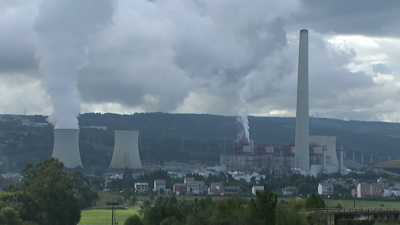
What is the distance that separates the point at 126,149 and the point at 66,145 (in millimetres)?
13042

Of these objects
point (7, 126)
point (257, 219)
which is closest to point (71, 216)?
point (257, 219)

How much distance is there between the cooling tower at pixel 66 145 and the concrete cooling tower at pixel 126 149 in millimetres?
9065

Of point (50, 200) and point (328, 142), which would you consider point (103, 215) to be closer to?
point (50, 200)

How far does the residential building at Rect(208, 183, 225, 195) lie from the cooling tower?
16430 mm

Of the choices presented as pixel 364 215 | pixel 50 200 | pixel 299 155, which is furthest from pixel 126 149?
pixel 364 215

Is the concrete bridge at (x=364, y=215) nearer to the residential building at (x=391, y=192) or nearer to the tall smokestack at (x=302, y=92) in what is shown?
the residential building at (x=391, y=192)

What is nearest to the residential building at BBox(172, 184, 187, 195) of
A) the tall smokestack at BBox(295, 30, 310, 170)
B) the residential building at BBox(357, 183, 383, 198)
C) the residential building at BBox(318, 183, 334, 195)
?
the residential building at BBox(318, 183, 334, 195)

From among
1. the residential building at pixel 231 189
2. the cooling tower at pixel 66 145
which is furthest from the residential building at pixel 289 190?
the cooling tower at pixel 66 145

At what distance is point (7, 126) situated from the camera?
142m

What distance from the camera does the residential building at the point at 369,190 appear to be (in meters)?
69.1

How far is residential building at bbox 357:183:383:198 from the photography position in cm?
6906

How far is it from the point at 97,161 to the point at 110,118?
7271 centimetres

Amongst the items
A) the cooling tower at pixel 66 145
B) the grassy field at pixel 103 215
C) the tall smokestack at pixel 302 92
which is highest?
the tall smokestack at pixel 302 92

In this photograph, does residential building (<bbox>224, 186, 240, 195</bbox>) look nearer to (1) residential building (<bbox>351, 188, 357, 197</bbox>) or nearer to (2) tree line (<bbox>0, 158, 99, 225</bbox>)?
(1) residential building (<bbox>351, 188, 357, 197</bbox>)
